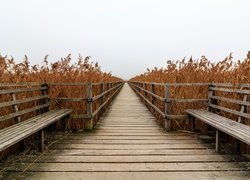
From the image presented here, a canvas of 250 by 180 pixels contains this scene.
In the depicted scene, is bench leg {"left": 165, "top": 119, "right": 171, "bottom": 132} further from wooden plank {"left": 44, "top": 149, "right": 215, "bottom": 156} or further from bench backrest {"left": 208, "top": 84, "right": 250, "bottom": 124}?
wooden plank {"left": 44, "top": 149, "right": 215, "bottom": 156}

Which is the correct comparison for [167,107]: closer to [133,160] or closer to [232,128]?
[232,128]

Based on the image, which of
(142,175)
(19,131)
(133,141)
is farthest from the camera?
(133,141)

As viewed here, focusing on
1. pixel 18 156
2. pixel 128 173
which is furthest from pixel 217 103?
pixel 18 156

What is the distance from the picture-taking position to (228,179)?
2.64m

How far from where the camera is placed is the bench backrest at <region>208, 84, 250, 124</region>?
370cm

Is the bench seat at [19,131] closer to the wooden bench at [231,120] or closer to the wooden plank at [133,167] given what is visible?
the wooden plank at [133,167]

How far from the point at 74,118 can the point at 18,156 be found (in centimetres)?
185

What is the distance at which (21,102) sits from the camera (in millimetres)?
3771

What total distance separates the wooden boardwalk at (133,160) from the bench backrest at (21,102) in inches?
29.5

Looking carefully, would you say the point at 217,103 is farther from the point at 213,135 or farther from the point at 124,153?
the point at 124,153

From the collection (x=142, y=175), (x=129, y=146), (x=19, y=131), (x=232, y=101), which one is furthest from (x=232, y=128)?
(x=19, y=131)

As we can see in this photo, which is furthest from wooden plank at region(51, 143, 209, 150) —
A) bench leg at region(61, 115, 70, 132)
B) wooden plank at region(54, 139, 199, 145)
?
bench leg at region(61, 115, 70, 132)

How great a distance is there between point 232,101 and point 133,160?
78.5 inches

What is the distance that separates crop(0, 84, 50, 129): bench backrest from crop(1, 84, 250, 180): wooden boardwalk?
749mm
